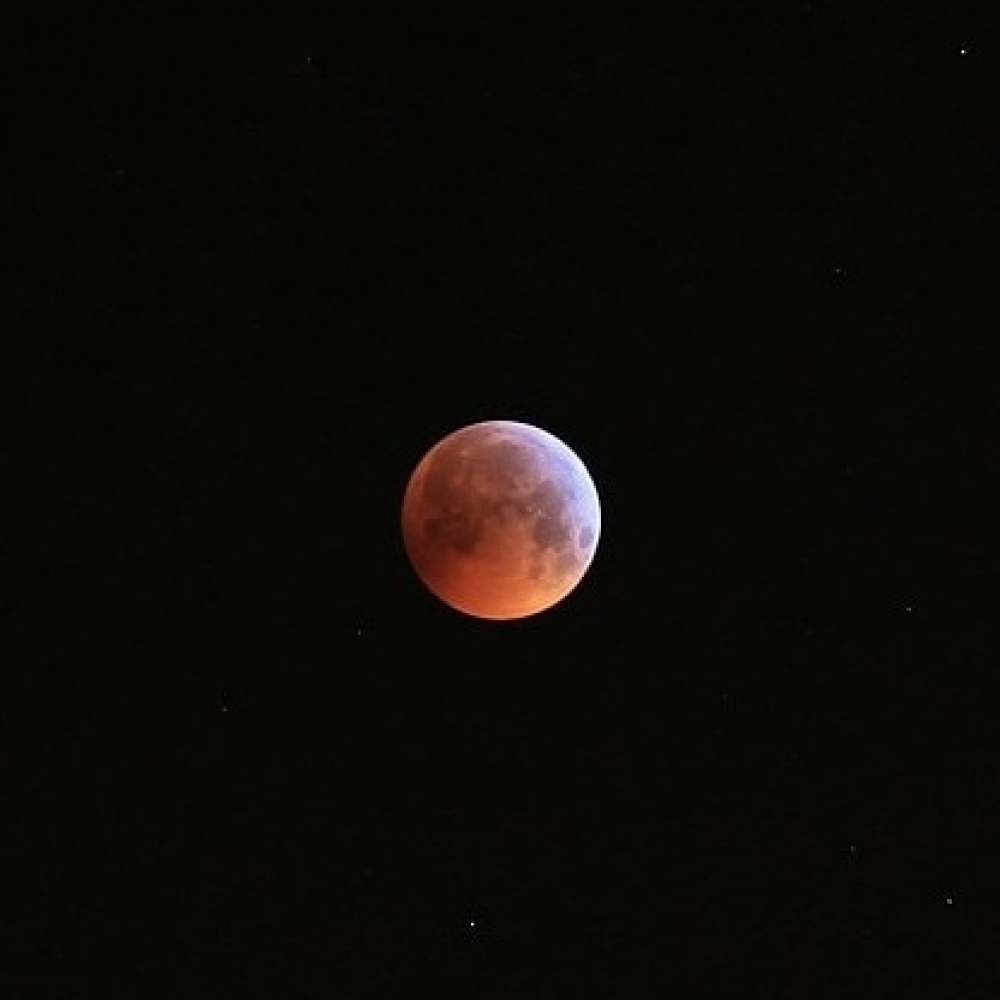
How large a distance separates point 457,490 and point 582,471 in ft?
1.84

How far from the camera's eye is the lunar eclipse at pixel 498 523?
606 cm

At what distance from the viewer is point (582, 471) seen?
6430 mm

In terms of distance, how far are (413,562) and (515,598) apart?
1.31 ft

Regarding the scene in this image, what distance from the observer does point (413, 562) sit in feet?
20.7

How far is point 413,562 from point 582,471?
70 cm

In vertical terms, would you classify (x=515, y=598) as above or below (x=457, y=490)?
below

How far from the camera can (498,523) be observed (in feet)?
19.8

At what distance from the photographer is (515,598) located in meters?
6.20

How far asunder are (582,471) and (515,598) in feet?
1.83

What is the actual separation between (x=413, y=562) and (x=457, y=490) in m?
0.37

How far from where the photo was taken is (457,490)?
6094mm

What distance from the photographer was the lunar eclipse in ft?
19.9

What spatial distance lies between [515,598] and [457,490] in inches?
17.3
